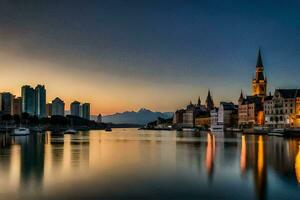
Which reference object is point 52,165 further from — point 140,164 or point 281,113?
A: point 281,113

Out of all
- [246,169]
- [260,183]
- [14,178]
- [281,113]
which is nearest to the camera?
[260,183]

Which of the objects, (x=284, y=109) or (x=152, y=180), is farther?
(x=284, y=109)

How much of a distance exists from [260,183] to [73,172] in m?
16.6

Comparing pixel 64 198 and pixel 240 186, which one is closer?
pixel 64 198

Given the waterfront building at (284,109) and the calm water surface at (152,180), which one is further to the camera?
the waterfront building at (284,109)

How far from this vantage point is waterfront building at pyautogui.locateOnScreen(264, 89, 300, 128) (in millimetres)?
165625

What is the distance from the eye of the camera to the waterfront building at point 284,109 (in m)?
166

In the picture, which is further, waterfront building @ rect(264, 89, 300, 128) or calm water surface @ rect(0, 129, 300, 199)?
waterfront building @ rect(264, 89, 300, 128)

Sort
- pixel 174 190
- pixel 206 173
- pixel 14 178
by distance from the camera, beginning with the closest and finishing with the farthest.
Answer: pixel 174 190 → pixel 14 178 → pixel 206 173

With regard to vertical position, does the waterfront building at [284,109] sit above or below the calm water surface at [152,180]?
above

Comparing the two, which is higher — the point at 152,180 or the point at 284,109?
the point at 284,109

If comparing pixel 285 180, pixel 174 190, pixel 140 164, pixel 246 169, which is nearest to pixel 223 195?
pixel 174 190

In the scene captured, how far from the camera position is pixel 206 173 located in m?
38.9

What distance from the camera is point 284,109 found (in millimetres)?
173125
